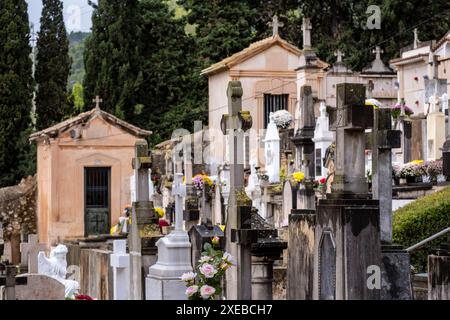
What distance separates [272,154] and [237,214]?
14.6 metres

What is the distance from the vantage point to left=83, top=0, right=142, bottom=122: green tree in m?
44.1

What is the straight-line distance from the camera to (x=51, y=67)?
4256 cm

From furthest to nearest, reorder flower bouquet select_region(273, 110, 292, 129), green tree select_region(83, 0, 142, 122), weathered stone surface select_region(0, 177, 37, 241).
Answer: green tree select_region(83, 0, 142, 122) → weathered stone surface select_region(0, 177, 37, 241) → flower bouquet select_region(273, 110, 292, 129)

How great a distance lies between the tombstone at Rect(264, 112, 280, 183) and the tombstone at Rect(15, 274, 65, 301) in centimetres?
1419

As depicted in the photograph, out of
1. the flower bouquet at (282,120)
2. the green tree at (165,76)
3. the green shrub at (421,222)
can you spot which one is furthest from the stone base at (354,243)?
the green tree at (165,76)

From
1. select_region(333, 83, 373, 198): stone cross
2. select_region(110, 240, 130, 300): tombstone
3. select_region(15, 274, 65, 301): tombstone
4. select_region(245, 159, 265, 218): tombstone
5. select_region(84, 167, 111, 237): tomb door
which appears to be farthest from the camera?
select_region(84, 167, 111, 237): tomb door

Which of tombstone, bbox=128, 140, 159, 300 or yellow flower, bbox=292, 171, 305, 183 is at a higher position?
yellow flower, bbox=292, 171, 305, 183

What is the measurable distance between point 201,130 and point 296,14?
38.7ft

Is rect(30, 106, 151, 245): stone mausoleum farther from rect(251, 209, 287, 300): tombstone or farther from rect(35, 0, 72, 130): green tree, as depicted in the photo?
rect(251, 209, 287, 300): tombstone

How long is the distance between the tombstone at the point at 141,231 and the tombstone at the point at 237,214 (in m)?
1.60

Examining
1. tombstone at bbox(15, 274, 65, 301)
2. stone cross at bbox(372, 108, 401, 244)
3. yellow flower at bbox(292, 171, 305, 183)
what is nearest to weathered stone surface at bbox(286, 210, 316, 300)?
stone cross at bbox(372, 108, 401, 244)

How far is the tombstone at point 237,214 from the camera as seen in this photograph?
14.1 m

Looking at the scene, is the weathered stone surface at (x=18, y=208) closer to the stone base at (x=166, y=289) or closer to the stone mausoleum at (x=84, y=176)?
the stone mausoleum at (x=84, y=176)

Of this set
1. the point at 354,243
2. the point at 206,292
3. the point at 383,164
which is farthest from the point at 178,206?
the point at 354,243
